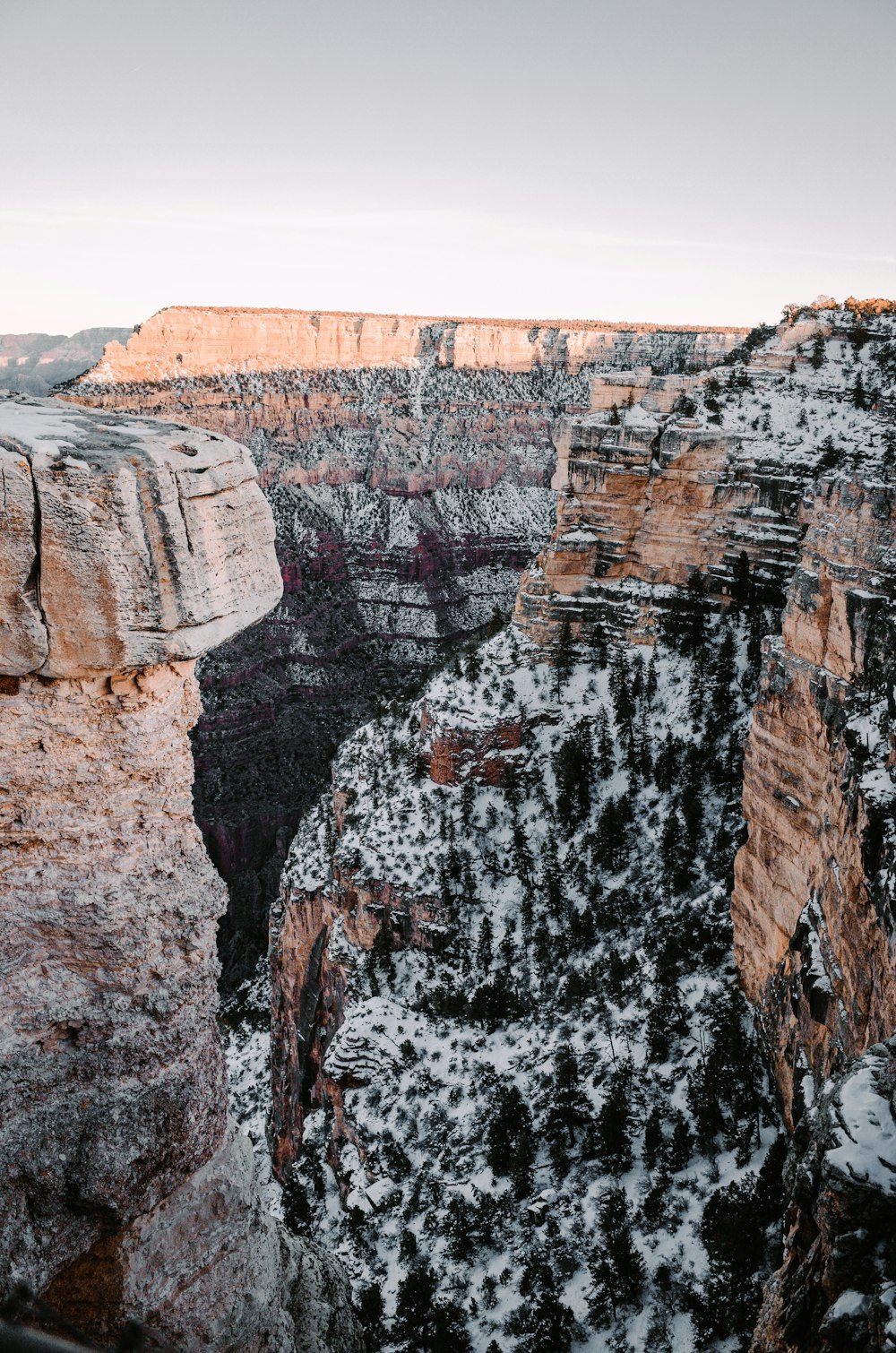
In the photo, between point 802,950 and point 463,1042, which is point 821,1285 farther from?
point 463,1042

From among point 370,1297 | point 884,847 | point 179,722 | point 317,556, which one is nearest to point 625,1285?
point 370,1297

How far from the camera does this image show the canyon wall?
45406 mm

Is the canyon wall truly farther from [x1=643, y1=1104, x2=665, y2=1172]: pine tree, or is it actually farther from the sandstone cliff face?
the sandstone cliff face

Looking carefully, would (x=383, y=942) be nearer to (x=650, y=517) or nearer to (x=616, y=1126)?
(x=616, y=1126)

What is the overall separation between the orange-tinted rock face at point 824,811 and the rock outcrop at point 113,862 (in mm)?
5046

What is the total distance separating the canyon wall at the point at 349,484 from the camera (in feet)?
149

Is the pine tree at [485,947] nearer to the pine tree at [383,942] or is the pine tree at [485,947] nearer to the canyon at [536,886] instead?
the canyon at [536,886]

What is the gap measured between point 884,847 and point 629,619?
21042mm

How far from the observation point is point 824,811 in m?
11.0

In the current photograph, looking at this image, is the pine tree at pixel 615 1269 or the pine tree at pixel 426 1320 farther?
the pine tree at pixel 426 1320

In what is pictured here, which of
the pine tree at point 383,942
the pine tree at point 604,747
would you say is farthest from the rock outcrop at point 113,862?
the pine tree at point 604,747

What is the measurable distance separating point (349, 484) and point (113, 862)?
62810 millimetres

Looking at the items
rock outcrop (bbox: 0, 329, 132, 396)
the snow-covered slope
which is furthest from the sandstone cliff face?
rock outcrop (bbox: 0, 329, 132, 396)

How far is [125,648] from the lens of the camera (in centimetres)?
482
